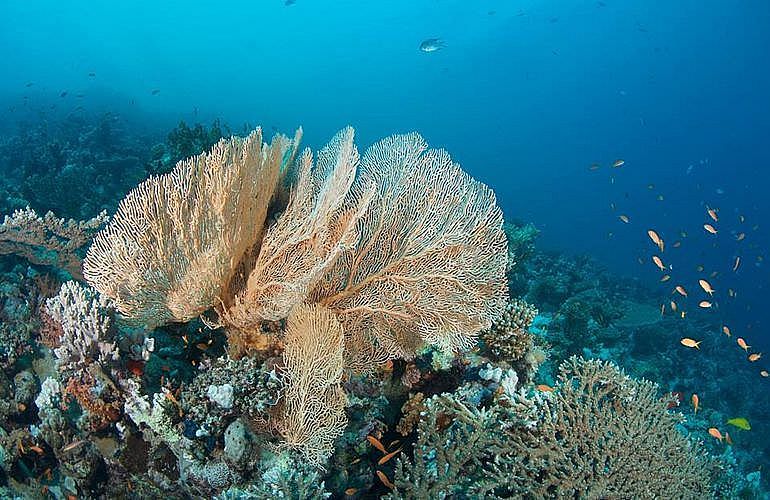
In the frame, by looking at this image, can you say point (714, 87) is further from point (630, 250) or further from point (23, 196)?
point (23, 196)

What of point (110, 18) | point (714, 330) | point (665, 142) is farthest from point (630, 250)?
point (110, 18)

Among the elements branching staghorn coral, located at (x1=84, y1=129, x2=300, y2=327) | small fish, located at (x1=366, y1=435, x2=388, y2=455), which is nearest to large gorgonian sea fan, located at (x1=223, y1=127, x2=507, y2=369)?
branching staghorn coral, located at (x1=84, y1=129, x2=300, y2=327)

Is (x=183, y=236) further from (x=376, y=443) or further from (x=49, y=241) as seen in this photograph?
(x=49, y=241)

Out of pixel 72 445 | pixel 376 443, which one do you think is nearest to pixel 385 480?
pixel 376 443

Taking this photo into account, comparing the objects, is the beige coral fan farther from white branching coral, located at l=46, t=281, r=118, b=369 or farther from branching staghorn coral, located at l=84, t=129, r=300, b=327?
white branching coral, located at l=46, t=281, r=118, b=369

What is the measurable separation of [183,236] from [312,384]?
1.51 metres

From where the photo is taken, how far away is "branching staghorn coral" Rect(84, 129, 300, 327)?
311 cm

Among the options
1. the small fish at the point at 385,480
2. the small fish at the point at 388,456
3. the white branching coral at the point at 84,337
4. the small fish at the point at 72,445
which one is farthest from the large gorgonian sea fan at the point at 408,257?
the small fish at the point at 72,445

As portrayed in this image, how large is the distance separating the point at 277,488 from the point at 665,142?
143073 millimetres

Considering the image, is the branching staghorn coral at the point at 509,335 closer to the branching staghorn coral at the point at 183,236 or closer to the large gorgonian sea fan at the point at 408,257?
the large gorgonian sea fan at the point at 408,257

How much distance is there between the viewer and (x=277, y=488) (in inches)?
132

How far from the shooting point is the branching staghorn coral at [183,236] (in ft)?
10.2

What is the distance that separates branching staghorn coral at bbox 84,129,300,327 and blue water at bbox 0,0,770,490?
5863 centimetres

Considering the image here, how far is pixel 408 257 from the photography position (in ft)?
12.8
